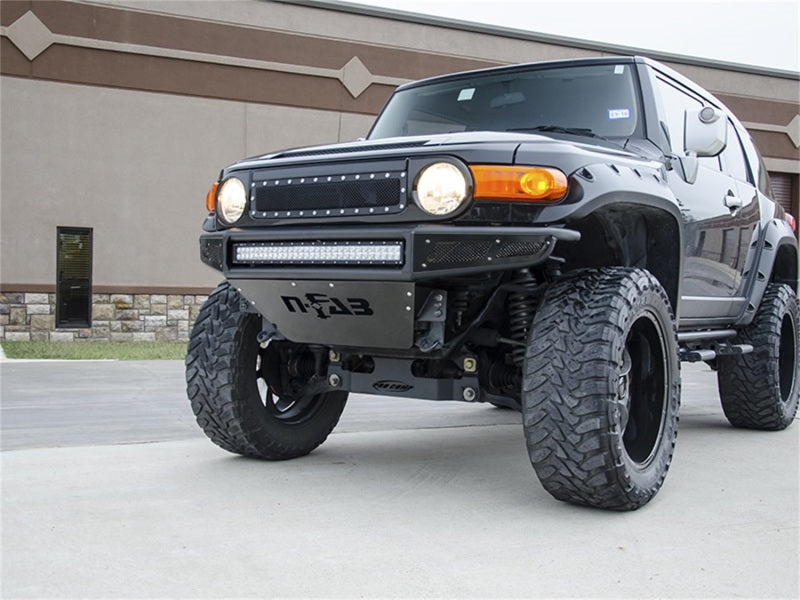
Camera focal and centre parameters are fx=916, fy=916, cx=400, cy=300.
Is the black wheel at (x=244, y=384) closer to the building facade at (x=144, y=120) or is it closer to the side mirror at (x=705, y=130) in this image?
the side mirror at (x=705, y=130)

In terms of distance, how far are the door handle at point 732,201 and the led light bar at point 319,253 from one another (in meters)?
2.71

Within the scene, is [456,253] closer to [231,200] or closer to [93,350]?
[231,200]

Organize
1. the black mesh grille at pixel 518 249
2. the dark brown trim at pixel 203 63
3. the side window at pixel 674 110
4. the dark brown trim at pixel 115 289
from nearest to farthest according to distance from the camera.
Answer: the black mesh grille at pixel 518 249 < the side window at pixel 674 110 < the dark brown trim at pixel 115 289 < the dark brown trim at pixel 203 63

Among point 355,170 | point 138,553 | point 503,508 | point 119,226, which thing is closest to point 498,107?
point 355,170

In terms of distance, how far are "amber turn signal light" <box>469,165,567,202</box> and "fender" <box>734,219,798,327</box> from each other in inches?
113

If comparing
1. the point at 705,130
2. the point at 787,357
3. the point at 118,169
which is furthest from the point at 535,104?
the point at 118,169

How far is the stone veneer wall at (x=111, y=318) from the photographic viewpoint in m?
14.2

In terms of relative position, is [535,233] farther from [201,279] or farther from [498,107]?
[201,279]

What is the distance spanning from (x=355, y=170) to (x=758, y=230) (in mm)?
3441

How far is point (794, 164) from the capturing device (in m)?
21.3

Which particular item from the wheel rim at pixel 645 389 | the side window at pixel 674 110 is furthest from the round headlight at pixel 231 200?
the side window at pixel 674 110

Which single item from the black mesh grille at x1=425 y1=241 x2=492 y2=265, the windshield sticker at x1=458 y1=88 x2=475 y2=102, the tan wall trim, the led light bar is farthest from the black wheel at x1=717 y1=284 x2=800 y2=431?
the tan wall trim

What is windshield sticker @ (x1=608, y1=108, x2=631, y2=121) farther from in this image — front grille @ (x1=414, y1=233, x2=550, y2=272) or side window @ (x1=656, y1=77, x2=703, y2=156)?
front grille @ (x1=414, y1=233, x2=550, y2=272)

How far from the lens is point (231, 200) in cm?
421
